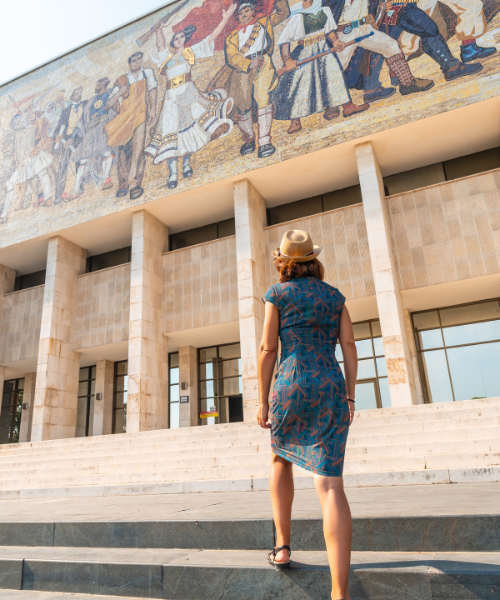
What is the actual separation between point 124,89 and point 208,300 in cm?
1008

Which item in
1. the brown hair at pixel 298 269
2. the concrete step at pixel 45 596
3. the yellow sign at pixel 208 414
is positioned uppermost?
the yellow sign at pixel 208 414

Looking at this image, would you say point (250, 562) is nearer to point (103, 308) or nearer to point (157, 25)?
point (103, 308)

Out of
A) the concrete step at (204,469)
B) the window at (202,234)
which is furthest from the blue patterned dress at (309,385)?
the window at (202,234)

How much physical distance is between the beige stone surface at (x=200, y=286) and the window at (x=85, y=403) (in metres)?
6.77

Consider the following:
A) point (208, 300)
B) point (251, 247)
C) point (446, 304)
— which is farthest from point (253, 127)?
point (446, 304)

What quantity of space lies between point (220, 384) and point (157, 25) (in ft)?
51.1

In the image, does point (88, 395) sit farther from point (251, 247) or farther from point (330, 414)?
point (330, 414)

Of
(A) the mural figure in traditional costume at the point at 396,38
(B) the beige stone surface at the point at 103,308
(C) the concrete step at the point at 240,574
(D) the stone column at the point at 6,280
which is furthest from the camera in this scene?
(D) the stone column at the point at 6,280

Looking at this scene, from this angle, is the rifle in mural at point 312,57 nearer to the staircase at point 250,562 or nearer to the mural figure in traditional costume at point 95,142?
the mural figure in traditional costume at point 95,142

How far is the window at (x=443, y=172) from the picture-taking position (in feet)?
53.5

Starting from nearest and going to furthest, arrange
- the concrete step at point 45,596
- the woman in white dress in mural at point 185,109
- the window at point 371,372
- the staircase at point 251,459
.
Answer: the concrete step at point 45,596
the staircase at point 251,459
the window at point 371,372
the woman in white dress in mural at point 185,109

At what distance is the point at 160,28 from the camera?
1977 centimetres

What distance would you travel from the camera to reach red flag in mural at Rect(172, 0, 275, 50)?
18250 mm

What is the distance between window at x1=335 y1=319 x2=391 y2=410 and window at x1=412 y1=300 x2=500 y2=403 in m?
1.42
